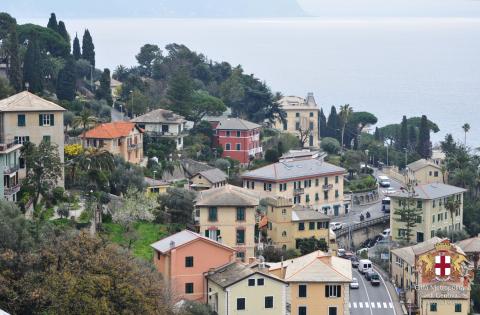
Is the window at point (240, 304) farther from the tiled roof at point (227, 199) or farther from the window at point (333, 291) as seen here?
the tiled roof at point (227, 199)

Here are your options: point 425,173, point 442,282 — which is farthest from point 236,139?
point 442,282

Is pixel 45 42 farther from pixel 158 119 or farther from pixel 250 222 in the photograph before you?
pixel 250 222

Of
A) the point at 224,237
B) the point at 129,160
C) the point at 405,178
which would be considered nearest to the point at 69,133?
the point at 129,160

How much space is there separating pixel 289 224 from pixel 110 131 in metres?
11.9

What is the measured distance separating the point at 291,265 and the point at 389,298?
6.55 metres

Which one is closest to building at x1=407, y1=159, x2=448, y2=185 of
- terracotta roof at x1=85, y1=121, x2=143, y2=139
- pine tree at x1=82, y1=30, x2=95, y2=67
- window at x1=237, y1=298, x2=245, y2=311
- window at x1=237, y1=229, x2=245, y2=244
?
terracotta roof at x1=85, y1=121, x2=143, y2=139

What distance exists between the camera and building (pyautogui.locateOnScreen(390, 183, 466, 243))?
66938 millimetres

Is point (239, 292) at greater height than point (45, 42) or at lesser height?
lesser

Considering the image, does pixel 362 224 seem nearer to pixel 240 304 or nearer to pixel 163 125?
pixel 163 125

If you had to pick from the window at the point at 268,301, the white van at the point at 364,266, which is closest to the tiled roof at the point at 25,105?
the window at the point at 268,301

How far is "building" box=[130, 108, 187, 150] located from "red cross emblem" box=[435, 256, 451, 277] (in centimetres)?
2507

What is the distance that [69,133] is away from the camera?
64.2 m

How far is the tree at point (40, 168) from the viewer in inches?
1881

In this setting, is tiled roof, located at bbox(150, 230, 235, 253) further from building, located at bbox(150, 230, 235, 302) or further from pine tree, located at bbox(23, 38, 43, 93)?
pine tree, located at bbox(23, 38, 43, 93)
